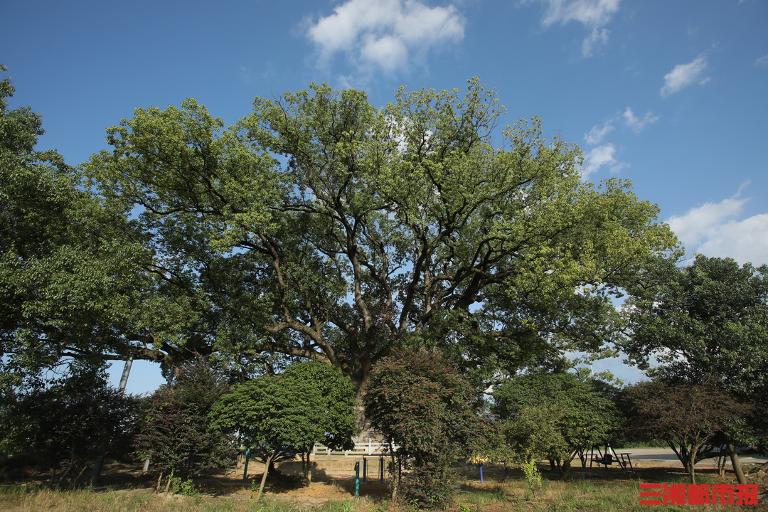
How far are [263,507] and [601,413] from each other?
1481 cm

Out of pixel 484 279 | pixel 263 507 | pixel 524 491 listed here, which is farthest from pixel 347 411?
pixel 484 279

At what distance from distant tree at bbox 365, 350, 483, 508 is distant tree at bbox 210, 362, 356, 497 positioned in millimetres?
2411

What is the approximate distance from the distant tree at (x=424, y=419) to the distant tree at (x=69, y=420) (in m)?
9.14

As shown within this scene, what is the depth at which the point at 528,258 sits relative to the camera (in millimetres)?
16188

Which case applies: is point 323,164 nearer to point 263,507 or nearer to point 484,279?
point 484,279

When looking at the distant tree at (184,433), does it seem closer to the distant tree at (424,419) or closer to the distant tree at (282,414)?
the distant tree at (282,414)

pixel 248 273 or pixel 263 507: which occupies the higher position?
pixel 248 273

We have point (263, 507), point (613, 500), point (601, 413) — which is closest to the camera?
point (263, 507)

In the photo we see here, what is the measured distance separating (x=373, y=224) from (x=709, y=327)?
15.1m

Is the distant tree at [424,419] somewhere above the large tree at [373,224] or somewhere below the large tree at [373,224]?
below

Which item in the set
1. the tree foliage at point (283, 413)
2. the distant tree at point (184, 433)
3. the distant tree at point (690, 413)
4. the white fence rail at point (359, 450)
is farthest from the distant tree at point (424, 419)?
the white fence rail at point (359, 450)

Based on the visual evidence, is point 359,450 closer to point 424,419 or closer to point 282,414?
point 282,414

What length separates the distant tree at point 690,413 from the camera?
53.0 feet

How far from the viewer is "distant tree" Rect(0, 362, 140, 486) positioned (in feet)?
47.7
